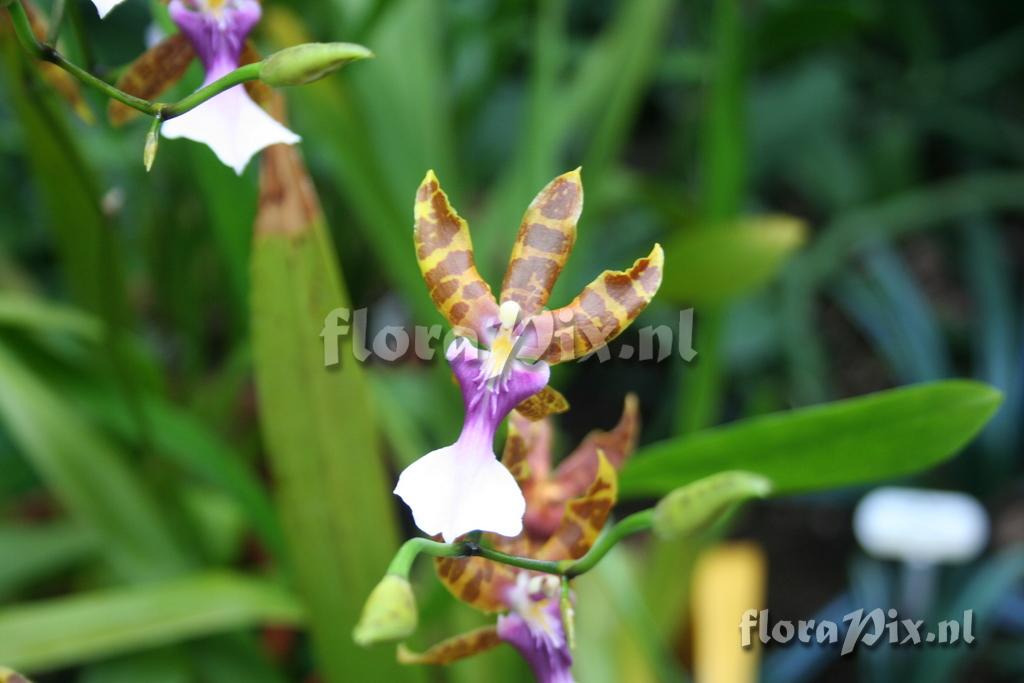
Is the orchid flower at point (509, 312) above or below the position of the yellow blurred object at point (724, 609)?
above

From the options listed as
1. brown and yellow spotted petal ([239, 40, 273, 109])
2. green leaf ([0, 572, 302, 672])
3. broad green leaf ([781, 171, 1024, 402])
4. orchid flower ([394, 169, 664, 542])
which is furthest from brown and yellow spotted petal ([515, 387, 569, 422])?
broad green leaf ([781, 171, 1024, 402])

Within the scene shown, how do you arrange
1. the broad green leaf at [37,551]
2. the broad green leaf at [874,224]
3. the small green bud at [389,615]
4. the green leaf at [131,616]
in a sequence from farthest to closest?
the broad green leaf at [874,224] → the broad green leaf at [37,551] → the green leaf at [131,616] → the small green bud at [389,615]

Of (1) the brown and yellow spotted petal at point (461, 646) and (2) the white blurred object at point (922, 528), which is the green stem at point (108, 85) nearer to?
(1) the brown and yellow spotted petal at point (461, 646)

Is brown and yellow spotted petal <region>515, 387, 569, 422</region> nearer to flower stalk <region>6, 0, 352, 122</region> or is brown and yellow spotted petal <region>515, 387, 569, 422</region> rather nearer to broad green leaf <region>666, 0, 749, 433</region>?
flower stalk <region>6, 0, 352, 122</region>

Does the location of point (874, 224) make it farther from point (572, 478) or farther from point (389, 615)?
point (389, 615)

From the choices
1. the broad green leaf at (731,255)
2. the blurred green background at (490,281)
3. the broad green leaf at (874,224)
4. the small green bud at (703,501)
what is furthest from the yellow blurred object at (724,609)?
the small green bud at (703,501)

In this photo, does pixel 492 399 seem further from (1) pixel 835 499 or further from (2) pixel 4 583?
(1) pixel 835 499

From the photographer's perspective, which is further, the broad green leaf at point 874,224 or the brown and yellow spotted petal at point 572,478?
the broad green leaf at point 874,224

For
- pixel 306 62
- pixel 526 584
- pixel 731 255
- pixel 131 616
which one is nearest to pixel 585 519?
pixel 526 584

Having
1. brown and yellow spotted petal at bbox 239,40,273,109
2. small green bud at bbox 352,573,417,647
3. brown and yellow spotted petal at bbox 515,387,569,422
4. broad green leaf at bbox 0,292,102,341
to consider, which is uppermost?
brown and yellow spotted petal at bbox 239,40,273,109
